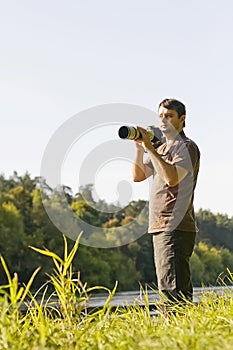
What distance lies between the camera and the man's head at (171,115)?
360 centimetres

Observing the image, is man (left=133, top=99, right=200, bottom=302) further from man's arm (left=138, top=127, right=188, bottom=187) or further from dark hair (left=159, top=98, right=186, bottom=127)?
dark hair (left=159, top=98, right=186, bottom=127)

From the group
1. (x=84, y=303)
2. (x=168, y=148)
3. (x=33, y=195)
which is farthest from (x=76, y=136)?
(x=33, y=195)

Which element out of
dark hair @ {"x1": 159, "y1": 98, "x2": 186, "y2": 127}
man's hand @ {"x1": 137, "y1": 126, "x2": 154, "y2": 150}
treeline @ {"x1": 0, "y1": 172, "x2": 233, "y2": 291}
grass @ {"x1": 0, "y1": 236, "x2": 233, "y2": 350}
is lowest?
grass @ {"x1": 0, "y1": 236, "x2": 233, "y2": 350}

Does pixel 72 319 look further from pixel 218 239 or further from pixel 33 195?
pixel 218 239

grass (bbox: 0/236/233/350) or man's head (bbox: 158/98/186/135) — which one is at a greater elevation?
man's head (bbox: 158/98/186/135)

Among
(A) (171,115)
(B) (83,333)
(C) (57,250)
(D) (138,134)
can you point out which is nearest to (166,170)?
(D) (138,134)

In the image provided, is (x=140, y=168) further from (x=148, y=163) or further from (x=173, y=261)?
(x=173, y=261)

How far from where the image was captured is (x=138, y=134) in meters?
3.52

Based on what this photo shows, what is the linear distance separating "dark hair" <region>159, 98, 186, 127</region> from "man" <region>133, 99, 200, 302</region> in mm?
147

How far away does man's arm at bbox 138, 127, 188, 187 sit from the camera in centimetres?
334

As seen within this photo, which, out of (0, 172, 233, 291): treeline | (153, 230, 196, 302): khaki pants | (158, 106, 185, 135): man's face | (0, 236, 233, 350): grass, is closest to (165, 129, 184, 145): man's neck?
(158, 106, 185, 135): man's face

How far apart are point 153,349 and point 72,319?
1.52ft

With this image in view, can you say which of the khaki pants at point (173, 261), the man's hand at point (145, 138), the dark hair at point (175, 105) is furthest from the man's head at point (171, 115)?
the khaki pants at point (173, 261)

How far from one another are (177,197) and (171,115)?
443mm
